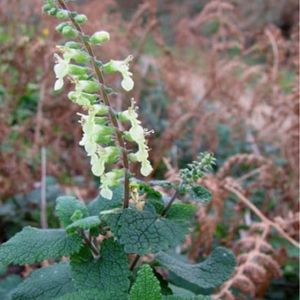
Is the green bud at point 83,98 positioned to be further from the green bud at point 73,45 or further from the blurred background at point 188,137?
the blurred background at point 188,137

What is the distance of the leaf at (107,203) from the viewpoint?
1027mm

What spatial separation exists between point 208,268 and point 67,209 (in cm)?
28

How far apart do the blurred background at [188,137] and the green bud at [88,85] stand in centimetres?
58

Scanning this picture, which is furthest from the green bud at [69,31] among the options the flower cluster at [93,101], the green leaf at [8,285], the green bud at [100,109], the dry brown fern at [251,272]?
the dry brown fern at [251,272]

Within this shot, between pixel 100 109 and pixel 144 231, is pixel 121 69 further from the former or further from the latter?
pixel 144 231

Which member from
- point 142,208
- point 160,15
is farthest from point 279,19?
point 142,208

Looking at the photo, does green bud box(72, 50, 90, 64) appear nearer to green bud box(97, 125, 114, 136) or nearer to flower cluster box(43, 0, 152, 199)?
flower cluster box(43, 0, 152, 199)

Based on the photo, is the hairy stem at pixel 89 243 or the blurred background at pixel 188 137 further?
the blurred background at pixel 188 137

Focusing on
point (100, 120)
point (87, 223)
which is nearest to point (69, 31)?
point (100, 120)

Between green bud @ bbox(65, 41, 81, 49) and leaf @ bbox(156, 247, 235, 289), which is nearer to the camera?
green bud @ bbox(65, 41, 81, 49)

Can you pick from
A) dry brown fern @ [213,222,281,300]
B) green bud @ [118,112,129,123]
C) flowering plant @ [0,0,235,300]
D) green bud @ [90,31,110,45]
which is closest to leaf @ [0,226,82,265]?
flowering plant @ [0,0,235,300]

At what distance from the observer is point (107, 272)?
938mm

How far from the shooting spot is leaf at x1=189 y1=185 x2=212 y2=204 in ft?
3.12

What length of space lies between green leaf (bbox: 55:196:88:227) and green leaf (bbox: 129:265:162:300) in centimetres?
25
